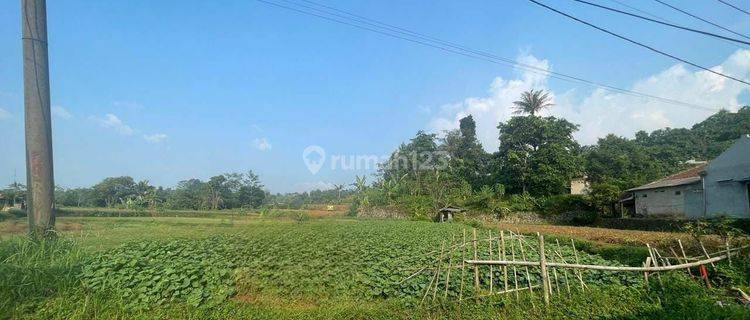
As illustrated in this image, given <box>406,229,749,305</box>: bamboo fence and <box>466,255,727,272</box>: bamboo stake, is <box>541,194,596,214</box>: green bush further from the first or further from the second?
<box>466,255,727,272</box>: bamboo stake

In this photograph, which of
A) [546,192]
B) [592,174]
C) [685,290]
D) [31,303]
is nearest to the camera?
[31,303]

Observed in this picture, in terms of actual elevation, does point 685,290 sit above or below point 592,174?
below

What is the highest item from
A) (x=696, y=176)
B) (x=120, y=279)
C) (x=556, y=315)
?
(x=696, y=176)

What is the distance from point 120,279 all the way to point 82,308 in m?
0.70

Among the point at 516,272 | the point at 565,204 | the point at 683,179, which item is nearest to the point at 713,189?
the point at 683,179

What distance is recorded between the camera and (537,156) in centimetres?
3691

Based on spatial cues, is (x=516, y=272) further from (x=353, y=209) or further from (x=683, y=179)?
(x=353, y=209)

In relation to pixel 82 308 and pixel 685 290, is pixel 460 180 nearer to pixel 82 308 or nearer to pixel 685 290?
pixel 685 290

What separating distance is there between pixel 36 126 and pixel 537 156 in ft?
118

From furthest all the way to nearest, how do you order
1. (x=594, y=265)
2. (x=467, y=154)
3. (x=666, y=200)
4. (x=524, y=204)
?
(x=467, y=154) → (x=524, y=204) → (x=666, y=200) → (x=594, y=265)

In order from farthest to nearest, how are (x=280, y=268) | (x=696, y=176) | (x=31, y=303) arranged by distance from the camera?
(x=696, y=176), (x=280, y=268), (x=31, y=303)

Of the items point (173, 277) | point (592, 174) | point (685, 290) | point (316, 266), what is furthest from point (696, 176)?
point (173, 277)

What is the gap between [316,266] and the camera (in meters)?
7.85

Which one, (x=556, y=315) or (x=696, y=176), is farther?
(x=696, y=176)
